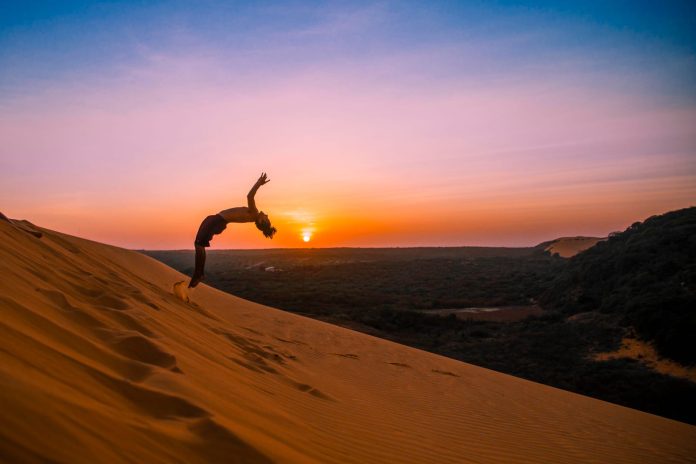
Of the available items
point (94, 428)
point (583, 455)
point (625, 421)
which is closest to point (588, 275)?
point (625, 421)

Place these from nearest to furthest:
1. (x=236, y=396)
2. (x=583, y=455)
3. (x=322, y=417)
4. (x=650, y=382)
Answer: (x=236, y=396)
(x=322, y=417)
(x=583, y=455)
(x=650, y=382)

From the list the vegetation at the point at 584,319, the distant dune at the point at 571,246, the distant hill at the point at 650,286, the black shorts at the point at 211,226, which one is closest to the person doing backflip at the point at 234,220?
the black shorts at the point at 211,226

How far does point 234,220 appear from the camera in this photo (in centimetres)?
762

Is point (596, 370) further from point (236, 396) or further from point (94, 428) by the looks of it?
point (94, 428)

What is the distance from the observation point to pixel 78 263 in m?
6.47

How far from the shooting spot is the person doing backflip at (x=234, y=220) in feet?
23.2

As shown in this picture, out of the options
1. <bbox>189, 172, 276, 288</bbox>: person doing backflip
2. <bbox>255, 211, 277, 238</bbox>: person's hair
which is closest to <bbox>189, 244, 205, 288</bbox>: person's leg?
<bbox>189, 172, 276, 288</bbox>: person doing backflip

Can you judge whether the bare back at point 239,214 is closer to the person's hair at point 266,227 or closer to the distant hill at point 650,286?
the person's hair at point 266,227

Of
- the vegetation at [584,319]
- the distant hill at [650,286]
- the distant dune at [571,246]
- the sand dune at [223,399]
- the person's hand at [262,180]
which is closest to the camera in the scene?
the sand dune at [223,399]

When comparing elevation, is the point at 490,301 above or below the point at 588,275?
below

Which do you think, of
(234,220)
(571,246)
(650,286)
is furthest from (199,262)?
(571,246)

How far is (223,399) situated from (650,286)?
18488mm

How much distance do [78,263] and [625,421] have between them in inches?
319

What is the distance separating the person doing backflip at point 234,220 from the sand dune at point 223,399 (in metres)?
1.34
